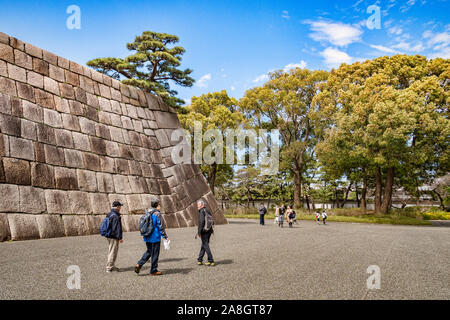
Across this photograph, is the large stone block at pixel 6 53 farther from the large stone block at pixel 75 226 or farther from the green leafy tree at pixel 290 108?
the green leafy tree at pixel 290 108

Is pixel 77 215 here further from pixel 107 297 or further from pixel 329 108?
pixel 329 108

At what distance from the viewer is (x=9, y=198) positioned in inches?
375

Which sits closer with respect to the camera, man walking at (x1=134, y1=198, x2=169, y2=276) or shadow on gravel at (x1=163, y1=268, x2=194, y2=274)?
man walking at (x1=134, y1=198, x2=169, y2=276)

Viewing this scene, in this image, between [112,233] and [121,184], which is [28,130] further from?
[112,233]

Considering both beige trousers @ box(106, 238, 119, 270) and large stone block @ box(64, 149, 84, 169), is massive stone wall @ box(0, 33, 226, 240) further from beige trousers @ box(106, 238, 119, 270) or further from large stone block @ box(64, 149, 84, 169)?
beige trousers @ box(106, 238, 119, 270)

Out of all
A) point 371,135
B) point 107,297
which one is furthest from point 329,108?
point 107,297

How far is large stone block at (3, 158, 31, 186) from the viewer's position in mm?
9883

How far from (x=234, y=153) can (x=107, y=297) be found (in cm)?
2688

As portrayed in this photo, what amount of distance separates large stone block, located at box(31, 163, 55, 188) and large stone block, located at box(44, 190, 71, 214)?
342 mm

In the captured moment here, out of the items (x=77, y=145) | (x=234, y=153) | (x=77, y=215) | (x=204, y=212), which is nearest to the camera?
(x=204, y=212)

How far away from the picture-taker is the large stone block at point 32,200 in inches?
388

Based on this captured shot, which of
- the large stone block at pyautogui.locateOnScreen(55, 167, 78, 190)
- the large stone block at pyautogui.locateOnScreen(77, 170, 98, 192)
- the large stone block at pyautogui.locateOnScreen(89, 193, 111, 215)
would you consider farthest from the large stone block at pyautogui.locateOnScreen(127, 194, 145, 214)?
the large stone block at pyautogui.locateOnScreen(55, 167, 78, 190)

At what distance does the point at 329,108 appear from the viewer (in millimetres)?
28062
